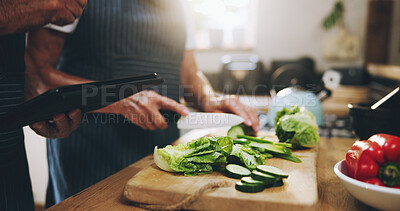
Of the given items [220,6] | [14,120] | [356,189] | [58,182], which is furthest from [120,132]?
[220,6]

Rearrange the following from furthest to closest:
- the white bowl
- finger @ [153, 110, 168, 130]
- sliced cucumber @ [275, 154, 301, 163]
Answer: finger @ [153, 110, 168, 130] → sliced cucumber @ [275, 154, 301, 163] → the white bowl

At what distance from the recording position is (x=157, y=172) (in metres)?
0.84

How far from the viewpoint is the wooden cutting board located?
0.66 m

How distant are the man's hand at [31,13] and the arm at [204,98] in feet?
2.40

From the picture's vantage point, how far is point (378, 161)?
67 centimetres

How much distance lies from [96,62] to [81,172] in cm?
47

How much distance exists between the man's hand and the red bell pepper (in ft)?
2.70

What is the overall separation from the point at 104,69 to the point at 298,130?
83cm

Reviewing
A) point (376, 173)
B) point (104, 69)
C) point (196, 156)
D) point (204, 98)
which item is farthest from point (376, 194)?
point (104, 69)

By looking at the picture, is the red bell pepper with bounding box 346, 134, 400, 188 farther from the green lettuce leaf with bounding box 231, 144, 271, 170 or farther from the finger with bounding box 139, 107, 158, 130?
the finger with bounding box 139, 107, 158, 130

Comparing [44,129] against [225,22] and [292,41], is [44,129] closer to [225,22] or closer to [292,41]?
[292,41]

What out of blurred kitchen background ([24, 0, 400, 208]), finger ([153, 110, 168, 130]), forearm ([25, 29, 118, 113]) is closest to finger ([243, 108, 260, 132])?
finger ([153, 110, 168, 130])

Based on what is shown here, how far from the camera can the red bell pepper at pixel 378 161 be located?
0.64m

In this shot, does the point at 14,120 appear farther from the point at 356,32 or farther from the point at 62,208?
the point at 356,32
